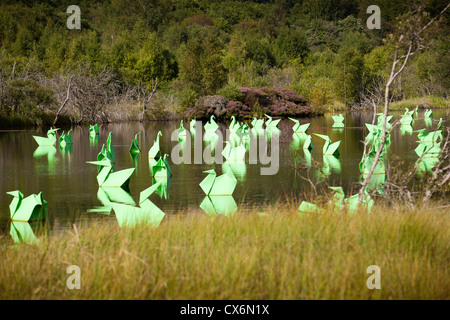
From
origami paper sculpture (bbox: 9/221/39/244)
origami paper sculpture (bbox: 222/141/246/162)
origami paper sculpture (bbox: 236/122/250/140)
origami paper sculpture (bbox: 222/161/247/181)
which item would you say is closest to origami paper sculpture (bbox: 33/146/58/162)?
origami paper sculpture (bbox: 222/141/246/162)

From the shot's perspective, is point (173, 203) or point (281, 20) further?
point (281, 20)

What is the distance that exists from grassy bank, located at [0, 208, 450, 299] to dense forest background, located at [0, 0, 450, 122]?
262 cm

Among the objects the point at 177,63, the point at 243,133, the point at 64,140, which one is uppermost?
the point at 177,63

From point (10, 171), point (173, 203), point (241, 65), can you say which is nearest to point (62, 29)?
point (241, 65)

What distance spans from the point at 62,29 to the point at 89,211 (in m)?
47.5

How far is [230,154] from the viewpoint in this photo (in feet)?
41.7

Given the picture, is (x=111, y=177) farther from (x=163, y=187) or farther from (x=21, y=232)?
(x=21, y=232)

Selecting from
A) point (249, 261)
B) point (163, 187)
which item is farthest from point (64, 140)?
point (249, 261)

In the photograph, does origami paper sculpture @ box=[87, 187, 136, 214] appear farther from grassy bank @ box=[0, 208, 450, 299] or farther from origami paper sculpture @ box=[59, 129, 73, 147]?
origami paper sculpture @ box=[59, 129, 73, 147]

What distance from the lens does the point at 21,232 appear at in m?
6.91

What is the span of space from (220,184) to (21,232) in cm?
301

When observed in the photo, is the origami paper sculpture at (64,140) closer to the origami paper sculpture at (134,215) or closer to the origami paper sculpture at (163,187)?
the origami paper sculpture at (163,187)

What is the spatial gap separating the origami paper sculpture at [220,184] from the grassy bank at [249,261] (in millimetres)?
3385

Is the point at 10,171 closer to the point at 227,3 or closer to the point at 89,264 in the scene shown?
the point at 89,264
